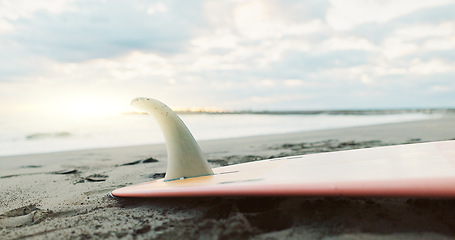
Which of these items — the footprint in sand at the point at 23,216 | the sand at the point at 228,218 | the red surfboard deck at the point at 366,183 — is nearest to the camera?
the red surfboard deck at the point at 366,183

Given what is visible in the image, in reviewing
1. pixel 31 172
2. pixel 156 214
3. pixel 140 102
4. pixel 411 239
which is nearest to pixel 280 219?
pixel 411 239

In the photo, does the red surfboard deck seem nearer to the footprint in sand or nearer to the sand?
the sand

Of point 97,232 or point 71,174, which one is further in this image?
point 71,174

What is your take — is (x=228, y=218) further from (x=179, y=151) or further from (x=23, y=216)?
(x=23, y=216)

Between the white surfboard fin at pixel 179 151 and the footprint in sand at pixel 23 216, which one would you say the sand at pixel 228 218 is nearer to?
the footprint in sand at pixel 23 216

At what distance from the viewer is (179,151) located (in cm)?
137

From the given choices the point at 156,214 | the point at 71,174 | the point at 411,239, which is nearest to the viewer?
the point at 411,239

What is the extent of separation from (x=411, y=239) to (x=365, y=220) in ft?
0.42

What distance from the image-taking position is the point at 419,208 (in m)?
0.90

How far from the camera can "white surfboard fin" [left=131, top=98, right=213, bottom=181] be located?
1.36 metres

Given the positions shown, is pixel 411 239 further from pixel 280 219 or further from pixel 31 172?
pixel 31 172

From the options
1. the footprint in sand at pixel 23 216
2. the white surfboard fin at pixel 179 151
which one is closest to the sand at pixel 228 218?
the footprint in sand at pixel 23 216

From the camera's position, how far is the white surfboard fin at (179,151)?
4.45 ft

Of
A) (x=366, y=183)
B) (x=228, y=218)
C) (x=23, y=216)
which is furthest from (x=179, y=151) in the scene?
(x=366, y=183)
